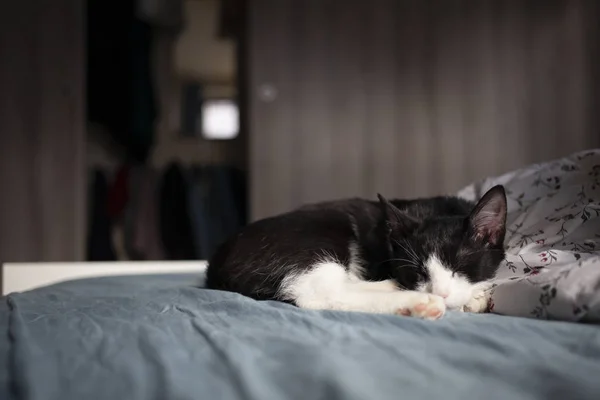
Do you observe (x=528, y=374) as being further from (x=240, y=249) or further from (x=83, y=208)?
(x=83, y=208)

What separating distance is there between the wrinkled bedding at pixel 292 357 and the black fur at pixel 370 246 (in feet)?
0.68

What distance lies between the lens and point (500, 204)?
1.14 m

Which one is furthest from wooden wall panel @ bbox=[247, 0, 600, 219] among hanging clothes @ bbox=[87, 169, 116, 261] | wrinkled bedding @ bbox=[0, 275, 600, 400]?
wrinkled bedding @ bbox=[0, 275, 600, 400]

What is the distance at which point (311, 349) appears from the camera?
0.73m

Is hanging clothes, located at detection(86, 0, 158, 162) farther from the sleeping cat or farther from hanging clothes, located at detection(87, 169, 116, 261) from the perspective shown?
the sleeping cat

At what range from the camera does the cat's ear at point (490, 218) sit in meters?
1.12

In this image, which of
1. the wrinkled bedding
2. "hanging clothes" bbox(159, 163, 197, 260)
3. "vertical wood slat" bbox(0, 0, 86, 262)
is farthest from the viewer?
"hanging clothes" bbox(159, 163, 197, 260)

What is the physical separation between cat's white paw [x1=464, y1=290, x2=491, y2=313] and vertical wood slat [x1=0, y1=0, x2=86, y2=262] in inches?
93.3

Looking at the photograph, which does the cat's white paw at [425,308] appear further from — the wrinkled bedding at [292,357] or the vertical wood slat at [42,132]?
the vertical wood slat at [42,132]

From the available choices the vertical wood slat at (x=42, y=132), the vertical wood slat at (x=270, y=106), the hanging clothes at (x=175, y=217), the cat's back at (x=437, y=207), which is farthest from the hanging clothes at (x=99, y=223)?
the cat's back at (x=437, y=207)

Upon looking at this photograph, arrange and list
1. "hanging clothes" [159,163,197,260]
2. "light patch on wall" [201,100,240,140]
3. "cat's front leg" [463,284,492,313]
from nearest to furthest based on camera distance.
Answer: "cat's front leg" [463,284,492,313] → "hanging clothes" [159,163,197,260] → "light patch on wall" [201,100,240,140]

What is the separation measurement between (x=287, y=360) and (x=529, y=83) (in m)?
2.97

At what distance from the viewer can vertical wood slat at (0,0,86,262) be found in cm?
280

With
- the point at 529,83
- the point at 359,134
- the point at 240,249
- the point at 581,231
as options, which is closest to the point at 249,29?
the point at 359,134
